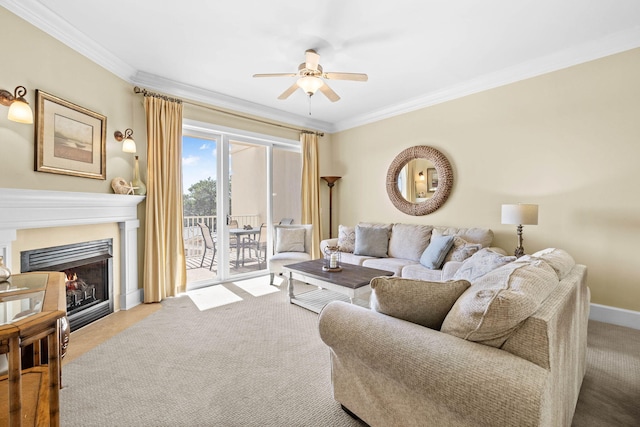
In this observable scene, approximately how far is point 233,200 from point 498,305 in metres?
4.05

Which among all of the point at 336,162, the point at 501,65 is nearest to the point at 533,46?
the point at 501,65

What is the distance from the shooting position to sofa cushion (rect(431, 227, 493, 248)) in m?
3.49

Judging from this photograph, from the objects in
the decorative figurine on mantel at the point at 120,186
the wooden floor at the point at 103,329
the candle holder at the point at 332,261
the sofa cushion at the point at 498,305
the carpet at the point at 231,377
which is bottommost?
the carpet at the point at 231,377

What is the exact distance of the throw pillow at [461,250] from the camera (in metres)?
3.25

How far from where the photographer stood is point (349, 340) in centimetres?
141

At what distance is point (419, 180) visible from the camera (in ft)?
14.5

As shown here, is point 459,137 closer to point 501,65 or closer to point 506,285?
point 501,65

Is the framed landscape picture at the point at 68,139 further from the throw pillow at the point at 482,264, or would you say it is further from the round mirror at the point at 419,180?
the round mirror at the point at 419,180

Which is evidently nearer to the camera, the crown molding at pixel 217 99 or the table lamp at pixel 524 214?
the table lamp at pixel 524 214

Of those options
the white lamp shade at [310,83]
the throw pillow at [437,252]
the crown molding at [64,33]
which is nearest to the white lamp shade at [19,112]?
the crown molding at [64,33]

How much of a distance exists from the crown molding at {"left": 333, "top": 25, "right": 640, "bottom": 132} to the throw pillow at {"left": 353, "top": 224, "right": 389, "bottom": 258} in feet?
6.29

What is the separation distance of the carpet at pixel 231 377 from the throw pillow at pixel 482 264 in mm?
910

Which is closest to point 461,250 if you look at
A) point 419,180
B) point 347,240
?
point 419,180

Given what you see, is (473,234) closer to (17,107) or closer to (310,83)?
(310,83)
